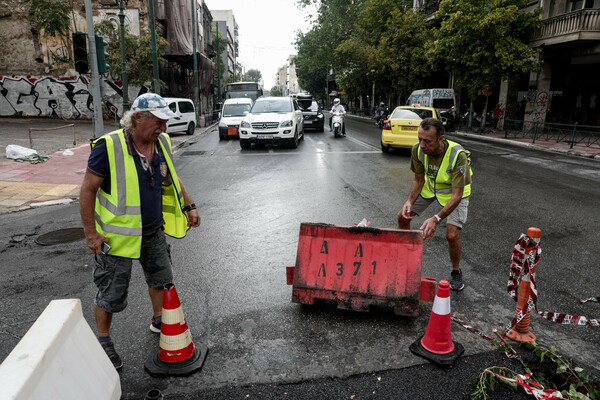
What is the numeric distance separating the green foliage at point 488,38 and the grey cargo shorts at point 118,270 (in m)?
22.5

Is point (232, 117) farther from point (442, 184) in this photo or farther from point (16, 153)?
point (442, 184)

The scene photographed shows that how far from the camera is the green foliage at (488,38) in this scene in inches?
834

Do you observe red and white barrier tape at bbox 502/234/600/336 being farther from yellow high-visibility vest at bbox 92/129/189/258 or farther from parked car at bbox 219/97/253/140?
parked car at bbox 219/97/253/140

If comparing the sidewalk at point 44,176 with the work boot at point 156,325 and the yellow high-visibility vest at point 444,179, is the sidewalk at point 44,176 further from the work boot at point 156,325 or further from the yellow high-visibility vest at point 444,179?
the yellow high-visibility vest at point 444,179

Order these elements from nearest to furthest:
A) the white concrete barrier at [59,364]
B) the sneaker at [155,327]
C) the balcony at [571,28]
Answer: the white concrete barrier at [59,364], the sneaker at [155,327], the balcony at [571,28]

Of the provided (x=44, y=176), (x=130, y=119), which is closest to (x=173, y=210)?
(x=130, y=119)

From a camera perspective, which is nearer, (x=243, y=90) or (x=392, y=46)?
(x=392, y=46)

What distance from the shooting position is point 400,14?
101ft

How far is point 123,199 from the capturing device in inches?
111

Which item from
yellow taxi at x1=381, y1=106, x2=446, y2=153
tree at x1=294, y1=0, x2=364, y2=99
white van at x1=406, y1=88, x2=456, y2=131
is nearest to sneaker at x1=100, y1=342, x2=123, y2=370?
yellow taxi at x1=381, y1=106, x2=446, y2=153

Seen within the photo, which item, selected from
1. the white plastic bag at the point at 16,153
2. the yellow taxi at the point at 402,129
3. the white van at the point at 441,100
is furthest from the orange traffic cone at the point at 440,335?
the white van at the point at 441,100

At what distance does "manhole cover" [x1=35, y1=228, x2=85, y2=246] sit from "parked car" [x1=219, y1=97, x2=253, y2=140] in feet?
42.5

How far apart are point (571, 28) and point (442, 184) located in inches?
821

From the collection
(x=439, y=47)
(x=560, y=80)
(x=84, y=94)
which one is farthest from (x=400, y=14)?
(x=84, y=94)
